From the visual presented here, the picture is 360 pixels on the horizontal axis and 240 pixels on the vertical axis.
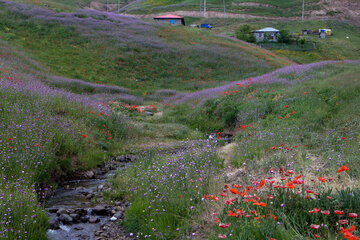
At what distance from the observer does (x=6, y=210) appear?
4875mm

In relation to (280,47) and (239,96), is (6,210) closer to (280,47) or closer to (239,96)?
(239,96)

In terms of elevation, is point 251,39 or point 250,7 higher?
point 250,7

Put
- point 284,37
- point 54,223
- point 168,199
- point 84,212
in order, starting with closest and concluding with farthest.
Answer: point 168,199
point 54,223
point 84,212
point 284,37

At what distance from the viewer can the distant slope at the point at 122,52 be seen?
2580 centimetres

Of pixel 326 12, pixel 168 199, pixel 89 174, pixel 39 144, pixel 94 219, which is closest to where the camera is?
pixel 168 199

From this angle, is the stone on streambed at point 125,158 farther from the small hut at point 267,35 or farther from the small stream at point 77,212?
the small hut at point 267,35

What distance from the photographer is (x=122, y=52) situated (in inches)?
1195

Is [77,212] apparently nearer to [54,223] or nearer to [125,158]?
[54,223]

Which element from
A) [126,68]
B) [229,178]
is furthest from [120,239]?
[126,68]

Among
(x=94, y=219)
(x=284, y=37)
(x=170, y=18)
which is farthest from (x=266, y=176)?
(x=170, y=18)

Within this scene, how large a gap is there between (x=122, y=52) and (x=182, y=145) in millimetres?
21114

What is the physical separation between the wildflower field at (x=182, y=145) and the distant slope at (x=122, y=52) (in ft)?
0.74

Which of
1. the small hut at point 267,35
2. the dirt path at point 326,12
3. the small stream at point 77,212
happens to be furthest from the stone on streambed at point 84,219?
the dirt path at point 326,12

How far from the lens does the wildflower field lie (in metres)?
4.08
